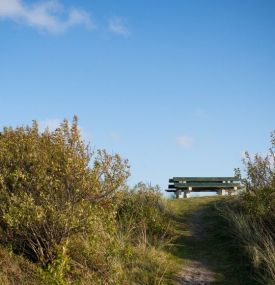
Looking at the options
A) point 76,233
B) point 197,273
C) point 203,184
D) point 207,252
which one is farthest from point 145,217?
point 203,184

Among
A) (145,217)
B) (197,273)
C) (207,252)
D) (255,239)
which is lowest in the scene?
(197,273)

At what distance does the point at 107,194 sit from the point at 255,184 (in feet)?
18.1

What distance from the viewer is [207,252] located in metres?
14.3

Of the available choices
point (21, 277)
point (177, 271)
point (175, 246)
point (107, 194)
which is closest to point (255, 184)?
point (175, 246)

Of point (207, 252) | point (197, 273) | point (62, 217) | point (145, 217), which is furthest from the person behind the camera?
point (145, 217)

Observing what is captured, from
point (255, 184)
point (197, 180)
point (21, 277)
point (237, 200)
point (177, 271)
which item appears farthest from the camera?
point (197, 180)

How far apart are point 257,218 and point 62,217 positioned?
611cm

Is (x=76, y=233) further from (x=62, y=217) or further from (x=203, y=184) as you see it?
(x=203, y=184)

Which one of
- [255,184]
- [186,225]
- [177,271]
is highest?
[255,184]

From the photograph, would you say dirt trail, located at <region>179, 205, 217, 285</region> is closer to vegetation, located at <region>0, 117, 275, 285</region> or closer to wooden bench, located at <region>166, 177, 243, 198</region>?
vegetation, located at <region>0, 117, 275, 285</region>

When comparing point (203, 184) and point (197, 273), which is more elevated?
point (203, 184)

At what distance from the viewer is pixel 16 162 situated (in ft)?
40.1

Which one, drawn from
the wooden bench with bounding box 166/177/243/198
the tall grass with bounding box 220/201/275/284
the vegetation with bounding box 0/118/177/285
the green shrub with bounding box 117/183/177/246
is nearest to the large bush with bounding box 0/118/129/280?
the vegetation with bounding box 0/118/177/285

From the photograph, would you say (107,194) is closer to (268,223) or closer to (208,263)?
(208,263)
